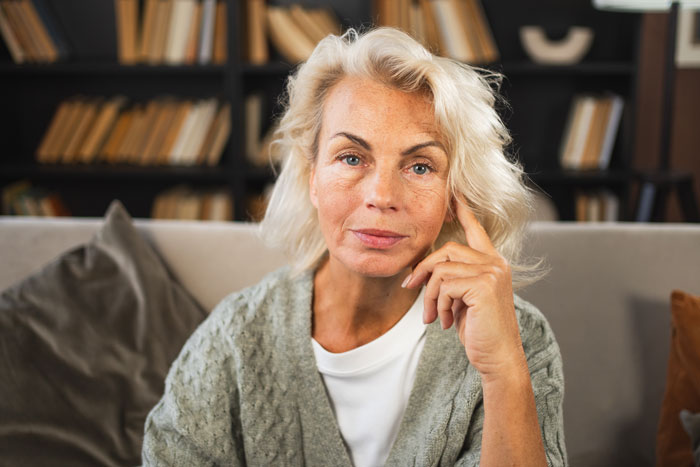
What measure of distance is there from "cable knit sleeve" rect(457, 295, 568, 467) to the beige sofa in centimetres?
38

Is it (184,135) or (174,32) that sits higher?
(174,32)

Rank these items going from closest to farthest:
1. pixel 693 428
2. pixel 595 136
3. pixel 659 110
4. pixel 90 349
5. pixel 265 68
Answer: pixel 693 428, pixel 90 349, pixel 265 68, pixel 595 136, pixel 659 110

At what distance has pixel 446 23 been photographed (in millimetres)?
3086

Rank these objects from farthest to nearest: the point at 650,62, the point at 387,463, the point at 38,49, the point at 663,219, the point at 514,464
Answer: the point at 650,62, the point at 38,49, the point at 663,219, the point at 387,463, the point at 514,464

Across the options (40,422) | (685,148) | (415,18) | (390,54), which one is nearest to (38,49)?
(415,18)

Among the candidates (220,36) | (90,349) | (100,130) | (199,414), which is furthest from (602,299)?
(100,130)

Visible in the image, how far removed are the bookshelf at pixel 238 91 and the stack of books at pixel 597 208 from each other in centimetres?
6

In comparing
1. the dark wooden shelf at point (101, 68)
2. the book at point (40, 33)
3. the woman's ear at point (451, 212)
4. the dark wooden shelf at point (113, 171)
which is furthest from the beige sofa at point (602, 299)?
the book at point (40, 33)

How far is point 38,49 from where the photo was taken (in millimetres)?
3221

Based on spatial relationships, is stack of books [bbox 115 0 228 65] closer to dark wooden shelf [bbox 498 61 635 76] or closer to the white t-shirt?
dark wooden shelf [bbox 498 61 635 76]

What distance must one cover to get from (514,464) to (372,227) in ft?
1.33

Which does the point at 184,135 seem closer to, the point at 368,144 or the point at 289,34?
the point at 289,34

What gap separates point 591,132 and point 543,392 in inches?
96.5

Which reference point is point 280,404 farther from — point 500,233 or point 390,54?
point 390,54
